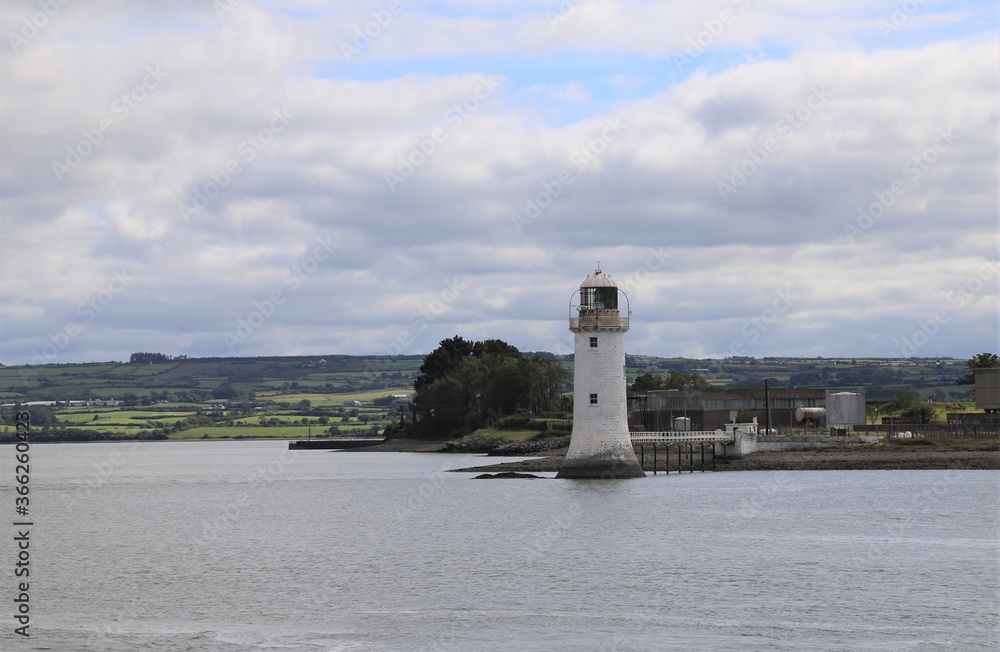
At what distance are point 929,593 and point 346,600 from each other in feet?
55.0

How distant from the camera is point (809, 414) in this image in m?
112

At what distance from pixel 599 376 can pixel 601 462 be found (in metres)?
5.07

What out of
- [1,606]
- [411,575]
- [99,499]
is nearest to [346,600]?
[411,575]

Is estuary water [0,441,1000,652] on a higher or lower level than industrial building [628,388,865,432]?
lower

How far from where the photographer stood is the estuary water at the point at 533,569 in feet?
103

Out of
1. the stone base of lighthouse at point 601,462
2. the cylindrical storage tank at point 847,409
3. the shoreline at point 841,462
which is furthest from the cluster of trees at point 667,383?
the stone base of lighthouse at point 601,462

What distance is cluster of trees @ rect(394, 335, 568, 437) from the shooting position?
142250 millimetres

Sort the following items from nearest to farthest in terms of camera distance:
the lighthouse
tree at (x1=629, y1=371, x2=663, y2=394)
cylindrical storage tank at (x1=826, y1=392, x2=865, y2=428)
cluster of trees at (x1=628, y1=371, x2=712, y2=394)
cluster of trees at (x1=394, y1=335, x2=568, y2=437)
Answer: the lighthouse
cylindrical storage tank at (x1=826, y1=392, x2=865, y2=428)
cluster of trees at (x1=394, y1=335, x2=568, y2=437)
cluster of trees at (x1=628, y1=371, x2=712, y2=394)
tree at (x1=629, y1=371, x2=663, y2=394)

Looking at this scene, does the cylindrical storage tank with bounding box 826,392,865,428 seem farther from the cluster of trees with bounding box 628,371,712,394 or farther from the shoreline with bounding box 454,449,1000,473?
the cluster of trees with bounding box 628,371,712,394

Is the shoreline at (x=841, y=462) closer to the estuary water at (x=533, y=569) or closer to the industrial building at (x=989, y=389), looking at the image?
the estuary water at (x=533, y=569)

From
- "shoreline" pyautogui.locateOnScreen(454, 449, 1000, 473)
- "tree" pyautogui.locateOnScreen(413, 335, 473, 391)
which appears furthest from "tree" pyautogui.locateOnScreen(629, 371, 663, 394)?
"shoreline" pyautogui.locateOnScreen(454, 449, 1000, 473)

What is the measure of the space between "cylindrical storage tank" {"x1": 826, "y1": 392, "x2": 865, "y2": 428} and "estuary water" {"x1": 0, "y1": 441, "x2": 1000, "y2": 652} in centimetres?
2812

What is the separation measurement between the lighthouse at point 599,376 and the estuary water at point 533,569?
7.74 feet

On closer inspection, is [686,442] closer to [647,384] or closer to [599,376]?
[599,376]
